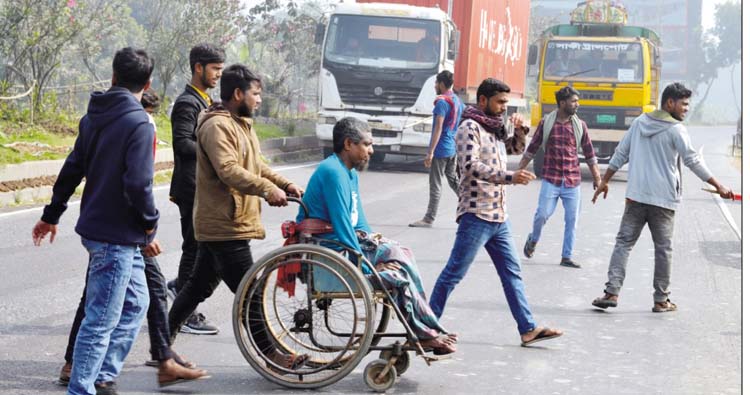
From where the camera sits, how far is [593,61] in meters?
21.4

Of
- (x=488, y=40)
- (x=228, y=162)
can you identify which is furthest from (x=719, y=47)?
(x=228, y=162)

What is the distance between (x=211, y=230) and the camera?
564 cm

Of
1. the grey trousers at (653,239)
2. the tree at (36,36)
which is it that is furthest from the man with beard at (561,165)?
the tree at (36,36)

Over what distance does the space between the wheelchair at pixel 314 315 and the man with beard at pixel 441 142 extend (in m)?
6.69

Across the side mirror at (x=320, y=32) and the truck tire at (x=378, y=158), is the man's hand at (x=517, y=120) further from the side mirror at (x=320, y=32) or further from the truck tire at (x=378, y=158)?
the truck tire at (x=378, y=158)

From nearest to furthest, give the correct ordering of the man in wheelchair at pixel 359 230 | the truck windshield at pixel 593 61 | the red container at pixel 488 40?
the man in wheelchair at pixel 359 230 → the truck windshield at pixel 593 61 → the red container at pixel 488 40

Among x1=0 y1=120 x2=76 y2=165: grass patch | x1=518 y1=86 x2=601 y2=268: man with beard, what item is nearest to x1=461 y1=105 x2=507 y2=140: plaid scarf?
x1=518 y1=86 x2=601 y2=268: man with beard

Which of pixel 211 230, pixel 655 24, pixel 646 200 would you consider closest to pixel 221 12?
pixel 646 200

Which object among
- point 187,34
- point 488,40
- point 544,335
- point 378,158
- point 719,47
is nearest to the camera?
point 544,335

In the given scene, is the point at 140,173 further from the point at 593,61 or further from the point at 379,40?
the point at 593,61

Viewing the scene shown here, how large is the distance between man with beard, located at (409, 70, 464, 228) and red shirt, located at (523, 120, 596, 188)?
7.07 ft

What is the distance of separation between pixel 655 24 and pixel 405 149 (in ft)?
338

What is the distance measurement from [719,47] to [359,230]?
105m

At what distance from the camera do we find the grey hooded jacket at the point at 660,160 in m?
8.03
